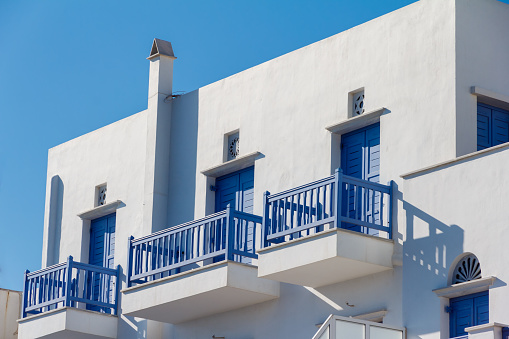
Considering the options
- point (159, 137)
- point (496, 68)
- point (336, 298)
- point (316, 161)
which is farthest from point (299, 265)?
point (159, 137)

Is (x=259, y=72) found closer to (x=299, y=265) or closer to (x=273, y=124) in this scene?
(x=273, y=124)

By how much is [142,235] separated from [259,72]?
392 cm

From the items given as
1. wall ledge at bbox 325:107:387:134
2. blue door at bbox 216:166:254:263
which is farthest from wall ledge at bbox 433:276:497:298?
blue door at bbox 216:166:254:263

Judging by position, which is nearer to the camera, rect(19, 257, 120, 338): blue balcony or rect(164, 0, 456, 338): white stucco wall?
rect(164, 0, 456, 338): white stucco wall

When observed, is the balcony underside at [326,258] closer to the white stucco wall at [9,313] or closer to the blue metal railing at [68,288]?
the blue metal railing at [68,288]

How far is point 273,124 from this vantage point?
72.8 feet

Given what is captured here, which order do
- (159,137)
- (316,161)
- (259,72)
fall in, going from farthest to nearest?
(159,137)
(259,72)
(316,161)

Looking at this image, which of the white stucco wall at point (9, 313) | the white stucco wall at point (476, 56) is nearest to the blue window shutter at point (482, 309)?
the white stucco wall at point (476, 56)

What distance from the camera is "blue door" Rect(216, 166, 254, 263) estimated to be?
2220 cm

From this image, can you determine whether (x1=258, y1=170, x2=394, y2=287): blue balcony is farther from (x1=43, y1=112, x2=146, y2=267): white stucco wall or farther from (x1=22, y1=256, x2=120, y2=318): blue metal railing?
(x1=43, y1=112, x2=146, y2=267): white stucco wall

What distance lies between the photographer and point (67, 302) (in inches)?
926

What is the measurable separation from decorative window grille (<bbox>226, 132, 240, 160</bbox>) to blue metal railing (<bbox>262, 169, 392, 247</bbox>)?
2809 millimetres

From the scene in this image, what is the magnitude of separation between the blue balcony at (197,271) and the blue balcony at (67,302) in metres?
1.27

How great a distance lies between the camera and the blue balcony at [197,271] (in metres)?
20.7
